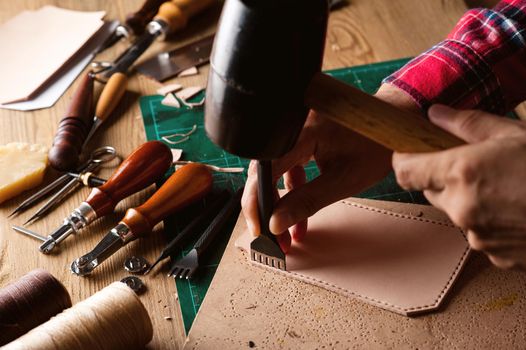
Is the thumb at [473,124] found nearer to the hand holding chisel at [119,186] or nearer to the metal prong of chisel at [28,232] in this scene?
the hand holding chisel at [119,186]

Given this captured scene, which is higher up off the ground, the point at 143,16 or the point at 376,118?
the point at 376,118

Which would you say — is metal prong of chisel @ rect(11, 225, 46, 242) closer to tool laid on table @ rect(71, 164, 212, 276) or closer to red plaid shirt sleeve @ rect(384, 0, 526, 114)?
tool laid on table @ rect(71, 164, 212, 276)

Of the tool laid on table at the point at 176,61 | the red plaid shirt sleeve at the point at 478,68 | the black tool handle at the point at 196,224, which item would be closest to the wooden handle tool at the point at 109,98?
the tool laid on table at the point at 176,61

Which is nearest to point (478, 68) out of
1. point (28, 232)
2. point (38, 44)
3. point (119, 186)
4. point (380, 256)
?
point (380, 256)

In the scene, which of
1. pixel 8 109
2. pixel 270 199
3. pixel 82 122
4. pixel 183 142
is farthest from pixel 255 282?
pixel 8 109

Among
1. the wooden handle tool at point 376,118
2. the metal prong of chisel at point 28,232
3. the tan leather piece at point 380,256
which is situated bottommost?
the tan leather piece at point 380,256

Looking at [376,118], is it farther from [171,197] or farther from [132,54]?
[132,54]

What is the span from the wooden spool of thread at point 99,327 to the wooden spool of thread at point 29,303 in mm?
47

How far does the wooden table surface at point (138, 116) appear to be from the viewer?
1.41 meters

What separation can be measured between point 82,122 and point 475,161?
43.0 inches

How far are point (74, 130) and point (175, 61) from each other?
443 millimetres

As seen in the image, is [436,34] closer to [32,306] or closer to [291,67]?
[291,67]

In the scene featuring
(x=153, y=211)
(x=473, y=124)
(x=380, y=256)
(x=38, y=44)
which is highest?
(x=473, y=124)

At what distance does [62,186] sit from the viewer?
5.35 feet
